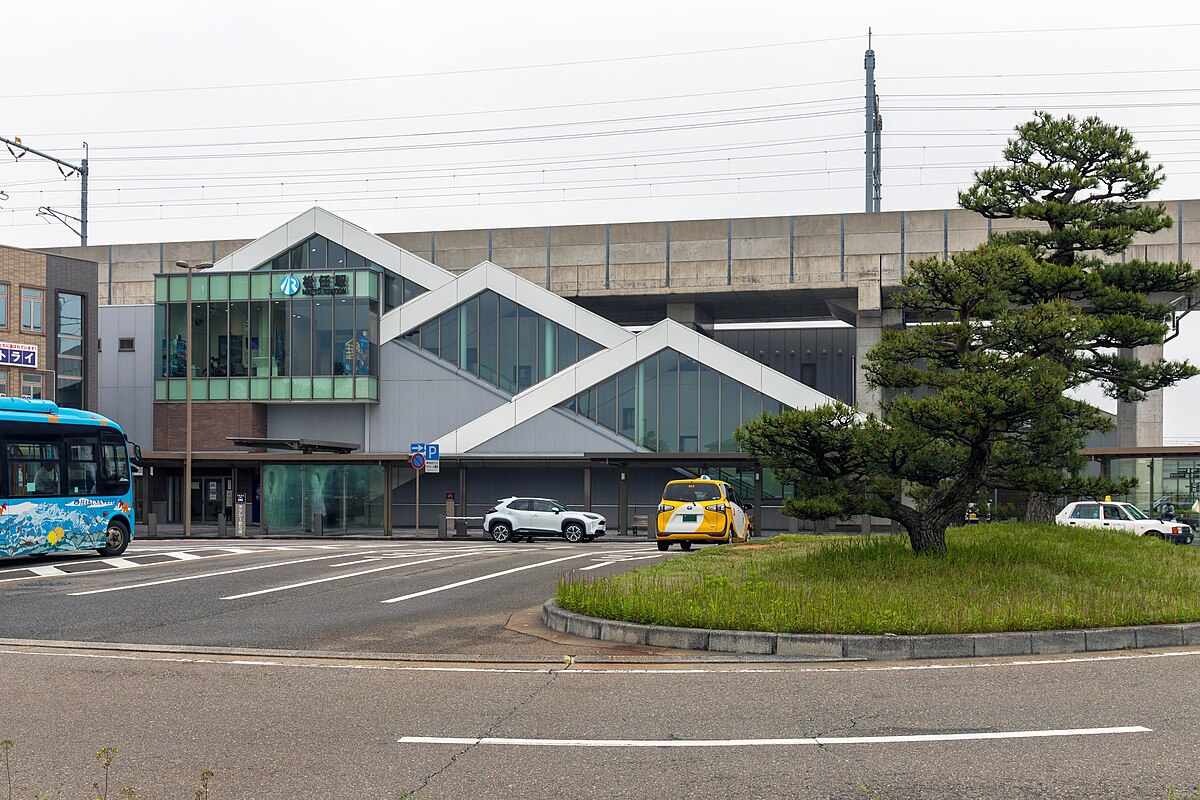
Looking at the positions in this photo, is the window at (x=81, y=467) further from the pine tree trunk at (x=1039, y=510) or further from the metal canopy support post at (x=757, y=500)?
the metal canopy support post at (x=757, y=500)

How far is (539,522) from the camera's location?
3788cm

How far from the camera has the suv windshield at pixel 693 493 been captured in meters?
28.1

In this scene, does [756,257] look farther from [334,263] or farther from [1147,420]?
[334,263]

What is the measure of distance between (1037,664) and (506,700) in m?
4.86

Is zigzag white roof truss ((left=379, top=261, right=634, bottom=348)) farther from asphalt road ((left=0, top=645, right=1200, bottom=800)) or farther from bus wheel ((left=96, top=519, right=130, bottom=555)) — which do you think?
asphalt road ((left=0, top=645, right=1200, bottom=800))

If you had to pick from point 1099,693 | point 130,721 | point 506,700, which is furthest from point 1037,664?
point 130,721

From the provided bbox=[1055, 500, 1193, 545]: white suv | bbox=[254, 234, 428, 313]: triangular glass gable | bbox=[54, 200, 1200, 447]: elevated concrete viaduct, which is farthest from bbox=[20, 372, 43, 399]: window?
bbox=[1055, 500, 1193, 545]: white suv

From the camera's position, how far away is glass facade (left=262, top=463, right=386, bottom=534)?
44.0m

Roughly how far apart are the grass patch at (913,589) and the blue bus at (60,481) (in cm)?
1256

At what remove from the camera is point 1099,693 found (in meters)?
8.63

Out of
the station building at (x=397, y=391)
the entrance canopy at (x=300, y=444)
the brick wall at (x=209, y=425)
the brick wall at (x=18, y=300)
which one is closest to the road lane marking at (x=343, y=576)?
the station building at (x=397, y=391)

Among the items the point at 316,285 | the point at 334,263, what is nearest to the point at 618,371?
the point at 316,285

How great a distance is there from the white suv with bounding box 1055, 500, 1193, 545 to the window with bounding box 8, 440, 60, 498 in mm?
25755

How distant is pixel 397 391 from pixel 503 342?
5.48 m
